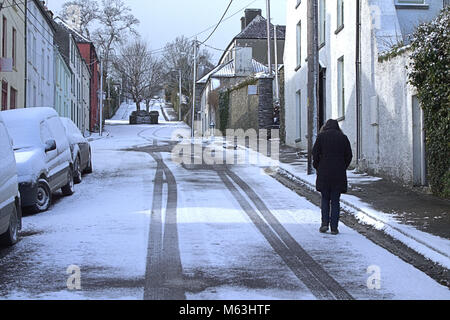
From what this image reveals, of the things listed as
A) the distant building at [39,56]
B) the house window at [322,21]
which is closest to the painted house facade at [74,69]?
the distant building at [39,56]

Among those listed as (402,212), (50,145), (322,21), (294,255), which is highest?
(322,21)

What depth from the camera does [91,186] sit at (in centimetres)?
1422

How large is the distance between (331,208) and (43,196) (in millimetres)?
5212

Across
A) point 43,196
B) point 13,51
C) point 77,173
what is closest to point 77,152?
point 77,173

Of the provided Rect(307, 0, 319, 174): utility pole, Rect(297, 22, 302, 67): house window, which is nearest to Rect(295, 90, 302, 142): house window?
Rect(297, 22, 302, 67): house window

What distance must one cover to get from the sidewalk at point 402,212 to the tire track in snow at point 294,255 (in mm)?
1471

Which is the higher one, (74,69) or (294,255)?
(74,69)

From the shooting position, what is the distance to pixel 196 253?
7449 mm

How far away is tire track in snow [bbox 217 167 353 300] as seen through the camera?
586 cm

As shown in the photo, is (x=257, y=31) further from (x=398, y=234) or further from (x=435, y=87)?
(x=398, y=234)

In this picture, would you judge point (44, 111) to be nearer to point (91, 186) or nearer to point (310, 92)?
point (91, 186)

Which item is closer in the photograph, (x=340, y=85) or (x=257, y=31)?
(x=340, y=85)

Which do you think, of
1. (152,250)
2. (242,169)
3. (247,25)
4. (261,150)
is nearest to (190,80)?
(247,25)

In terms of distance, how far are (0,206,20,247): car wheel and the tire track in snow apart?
133 inches
